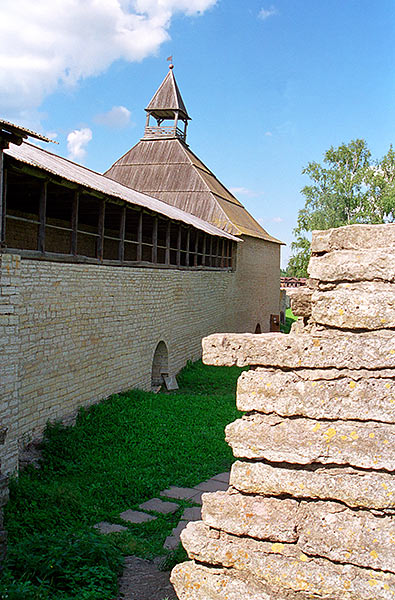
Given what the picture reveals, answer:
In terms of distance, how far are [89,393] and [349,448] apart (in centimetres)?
797

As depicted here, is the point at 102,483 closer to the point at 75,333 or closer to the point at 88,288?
the point at 75,333

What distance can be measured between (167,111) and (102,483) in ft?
79.0

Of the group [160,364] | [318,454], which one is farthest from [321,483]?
[160,364]

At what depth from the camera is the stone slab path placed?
14.7 feet

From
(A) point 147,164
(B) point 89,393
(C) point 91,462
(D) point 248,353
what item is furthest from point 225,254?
(D) point 248,353

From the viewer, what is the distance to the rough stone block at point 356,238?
9.39 ft

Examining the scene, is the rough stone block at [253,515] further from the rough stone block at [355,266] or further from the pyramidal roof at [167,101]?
the pyramidal roof at [167,101]

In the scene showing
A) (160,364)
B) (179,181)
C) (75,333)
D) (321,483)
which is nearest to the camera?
(321,483)

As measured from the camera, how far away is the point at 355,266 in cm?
285

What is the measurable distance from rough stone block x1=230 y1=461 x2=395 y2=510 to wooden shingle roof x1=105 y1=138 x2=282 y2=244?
69.1ft

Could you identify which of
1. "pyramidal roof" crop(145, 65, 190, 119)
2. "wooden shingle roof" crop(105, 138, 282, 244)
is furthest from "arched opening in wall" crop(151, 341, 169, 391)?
"pyramidal roof" crop(145, 65, 190, 119)

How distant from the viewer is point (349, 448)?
268 cm

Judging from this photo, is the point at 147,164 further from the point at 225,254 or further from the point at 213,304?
the point at 213,304

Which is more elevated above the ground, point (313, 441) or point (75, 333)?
point (313, 441)
